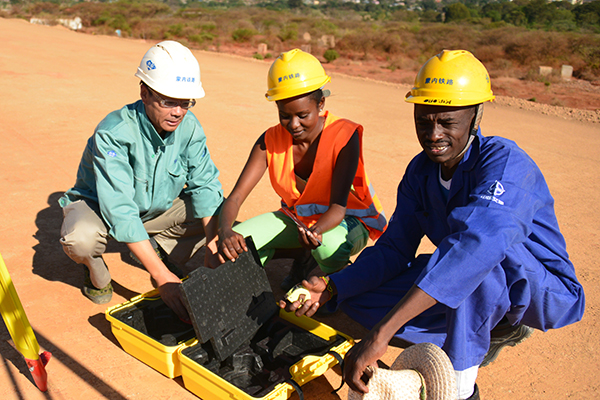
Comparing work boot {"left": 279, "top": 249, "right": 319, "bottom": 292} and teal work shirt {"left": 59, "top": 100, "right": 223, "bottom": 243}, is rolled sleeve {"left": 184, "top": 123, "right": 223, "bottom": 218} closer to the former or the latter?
teal work shirt {"left": 59, "top": 100, "right": 223, "bottom": 243}

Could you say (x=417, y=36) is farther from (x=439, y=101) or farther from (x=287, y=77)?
(x=439, y=101)

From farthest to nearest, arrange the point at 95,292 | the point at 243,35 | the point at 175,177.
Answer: the point at 243,35 < the point at 175,177 < the point at 95,292

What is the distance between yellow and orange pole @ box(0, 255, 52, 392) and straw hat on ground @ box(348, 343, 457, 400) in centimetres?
147

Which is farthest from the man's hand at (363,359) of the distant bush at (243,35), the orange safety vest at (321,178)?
the distant bush at (243,35)

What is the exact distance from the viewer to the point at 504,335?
2.32m

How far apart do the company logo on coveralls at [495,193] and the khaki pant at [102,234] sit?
2.11m

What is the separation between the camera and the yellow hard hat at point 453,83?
2.12 m

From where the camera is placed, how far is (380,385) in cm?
187

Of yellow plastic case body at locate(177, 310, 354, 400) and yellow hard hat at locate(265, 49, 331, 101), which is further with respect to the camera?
yellow hard hat at locate(265, 49, 331, 101)

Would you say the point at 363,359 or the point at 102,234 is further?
the point at 102,234

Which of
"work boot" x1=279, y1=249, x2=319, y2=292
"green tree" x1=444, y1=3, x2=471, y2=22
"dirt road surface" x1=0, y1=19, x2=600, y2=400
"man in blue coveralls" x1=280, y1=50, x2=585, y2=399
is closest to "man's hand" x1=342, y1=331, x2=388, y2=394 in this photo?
"man in blue coveralls" x1=280, y1=50, x2=585, y2=399

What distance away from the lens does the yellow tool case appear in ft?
7.25

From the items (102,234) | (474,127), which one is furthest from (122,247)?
(474,127)

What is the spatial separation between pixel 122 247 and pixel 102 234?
95 cm
